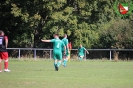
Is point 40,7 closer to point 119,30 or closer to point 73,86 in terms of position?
point 119,30

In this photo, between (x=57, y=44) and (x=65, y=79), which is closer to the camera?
(x=65, y=79)

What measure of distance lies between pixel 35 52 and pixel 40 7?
6789 mm

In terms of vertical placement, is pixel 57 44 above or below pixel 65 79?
above

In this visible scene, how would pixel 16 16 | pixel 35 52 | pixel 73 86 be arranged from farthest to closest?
pixel 16 16 < pixel 35 52 < pixel 73 86

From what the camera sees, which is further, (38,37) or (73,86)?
(38,37)

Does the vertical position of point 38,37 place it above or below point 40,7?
below

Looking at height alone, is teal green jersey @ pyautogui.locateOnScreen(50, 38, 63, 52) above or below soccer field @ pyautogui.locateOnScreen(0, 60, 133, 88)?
above

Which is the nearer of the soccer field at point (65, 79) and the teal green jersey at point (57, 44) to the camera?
the soccer field at point (65, 79)

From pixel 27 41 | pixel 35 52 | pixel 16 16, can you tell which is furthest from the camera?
pixel 27 41

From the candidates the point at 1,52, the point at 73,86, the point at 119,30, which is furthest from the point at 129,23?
the point at 73,86

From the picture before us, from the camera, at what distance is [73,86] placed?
50.9 feet

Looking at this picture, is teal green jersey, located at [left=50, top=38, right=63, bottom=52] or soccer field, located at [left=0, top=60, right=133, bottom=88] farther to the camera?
teal green jersey, located at [left=50, top=38, right=63, bottom=52]

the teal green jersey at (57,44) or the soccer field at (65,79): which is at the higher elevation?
the teal green jersey at (57,44)

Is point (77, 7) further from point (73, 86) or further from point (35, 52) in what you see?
point (73, 86)
